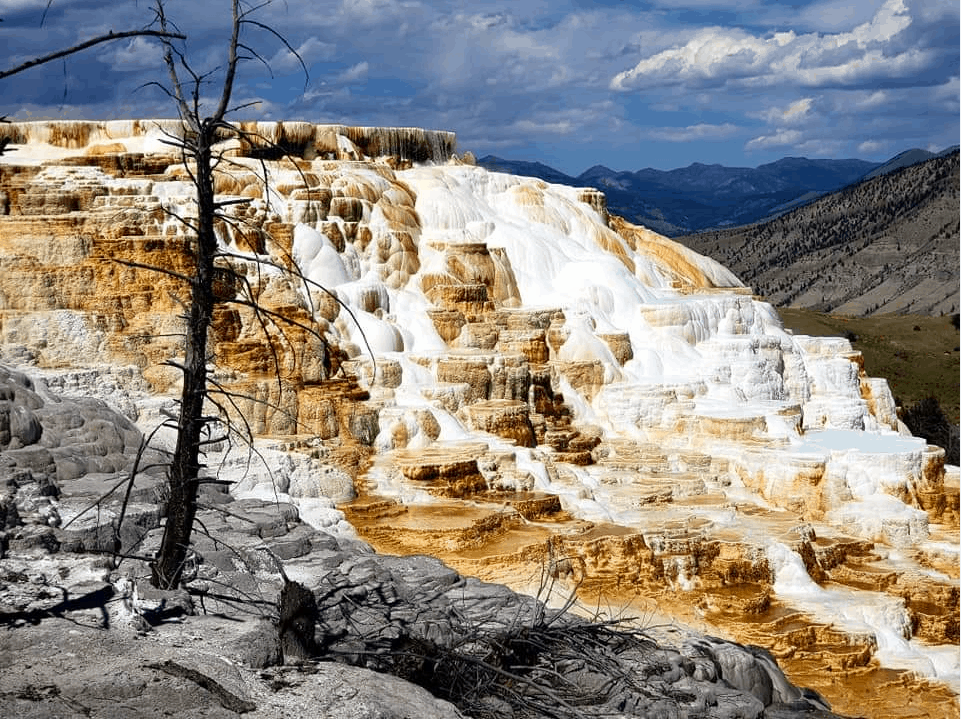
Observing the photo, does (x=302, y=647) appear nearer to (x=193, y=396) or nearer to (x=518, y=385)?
(x=193, y=396)

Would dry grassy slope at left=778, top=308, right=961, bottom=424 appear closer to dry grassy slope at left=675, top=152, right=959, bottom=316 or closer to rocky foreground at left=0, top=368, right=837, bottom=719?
dry grassy slope at left=675, top=152, right=959, bottom=316

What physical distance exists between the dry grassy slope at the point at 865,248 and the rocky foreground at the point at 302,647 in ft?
225

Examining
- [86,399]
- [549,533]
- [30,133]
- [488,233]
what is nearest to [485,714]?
[549,533]

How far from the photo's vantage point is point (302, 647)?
509 centimetres

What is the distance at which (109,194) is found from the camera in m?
16.9

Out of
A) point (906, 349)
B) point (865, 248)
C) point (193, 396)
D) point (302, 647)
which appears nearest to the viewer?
point (302, 647)

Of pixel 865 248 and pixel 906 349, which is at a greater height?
pixel 865 248

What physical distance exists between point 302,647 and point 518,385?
11700mm

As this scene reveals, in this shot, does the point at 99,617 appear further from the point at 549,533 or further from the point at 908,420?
the point at 908,420

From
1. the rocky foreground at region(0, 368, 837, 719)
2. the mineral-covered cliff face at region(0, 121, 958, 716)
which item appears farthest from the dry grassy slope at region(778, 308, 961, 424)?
the rocky foreground at region(0, 368, 837, 719)

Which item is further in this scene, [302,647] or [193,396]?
[193,396]

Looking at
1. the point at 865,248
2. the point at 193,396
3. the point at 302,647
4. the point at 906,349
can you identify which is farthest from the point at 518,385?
the point at 865,248

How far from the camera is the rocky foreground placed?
4492 mm

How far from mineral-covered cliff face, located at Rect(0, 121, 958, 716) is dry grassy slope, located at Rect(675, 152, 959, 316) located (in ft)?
187
